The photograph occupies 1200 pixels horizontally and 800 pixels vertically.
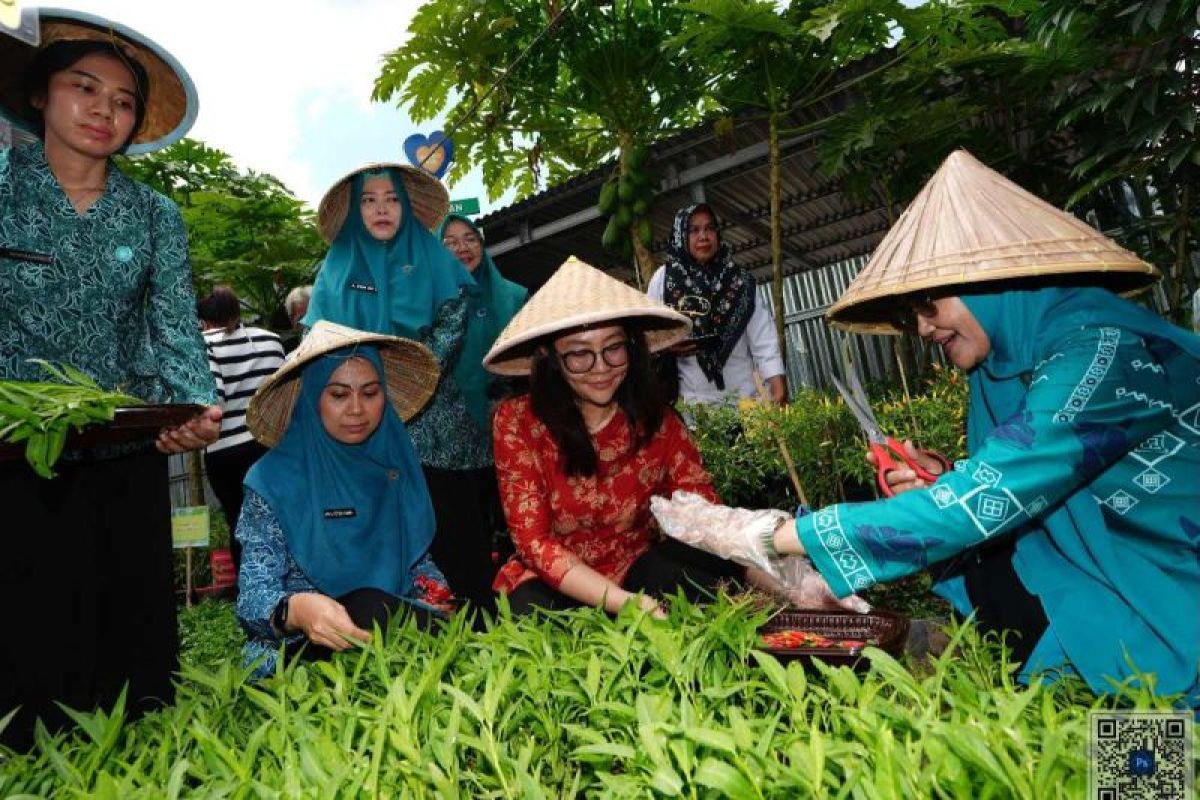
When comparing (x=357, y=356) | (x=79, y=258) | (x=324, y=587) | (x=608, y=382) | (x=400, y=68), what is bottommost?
(x=324, y=587)

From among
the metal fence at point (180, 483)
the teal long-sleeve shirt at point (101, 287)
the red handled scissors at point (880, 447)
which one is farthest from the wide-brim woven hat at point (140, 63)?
the metal fence at point (180, 483)

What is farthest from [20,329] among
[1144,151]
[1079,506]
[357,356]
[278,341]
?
[1144,151]

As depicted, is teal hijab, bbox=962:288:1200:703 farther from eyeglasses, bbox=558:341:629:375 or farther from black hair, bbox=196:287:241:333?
black hair, bbox=196:287:241:333

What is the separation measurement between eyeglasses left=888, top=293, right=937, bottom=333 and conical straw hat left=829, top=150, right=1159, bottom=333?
93 mm

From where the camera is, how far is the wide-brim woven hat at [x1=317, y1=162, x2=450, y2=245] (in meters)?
3.79

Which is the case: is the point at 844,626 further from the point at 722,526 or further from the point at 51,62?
the point at 51,62

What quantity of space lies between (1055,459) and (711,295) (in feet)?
12.3

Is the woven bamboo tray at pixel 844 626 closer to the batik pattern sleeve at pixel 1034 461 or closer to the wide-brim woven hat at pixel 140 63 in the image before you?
the batik pattern sleeve at pixel 1034 461

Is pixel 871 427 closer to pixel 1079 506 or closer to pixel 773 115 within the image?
pixel 1079 506

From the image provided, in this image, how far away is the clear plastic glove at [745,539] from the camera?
71.3 inches

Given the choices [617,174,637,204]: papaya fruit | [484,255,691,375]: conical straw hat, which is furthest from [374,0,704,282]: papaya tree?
[484,255,691,375]: conical straw hat

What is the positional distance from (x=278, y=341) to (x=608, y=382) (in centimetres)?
338

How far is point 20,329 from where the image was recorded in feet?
7.41

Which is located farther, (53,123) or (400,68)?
(400,68)
